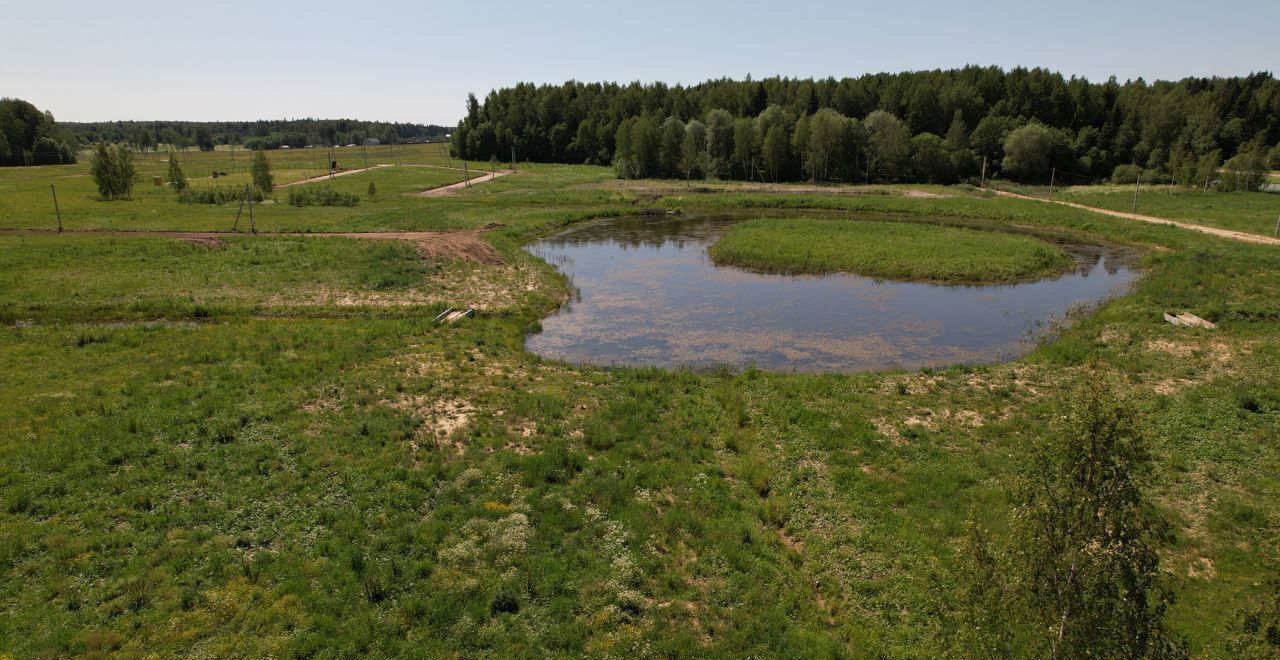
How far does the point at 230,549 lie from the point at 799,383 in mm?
17305

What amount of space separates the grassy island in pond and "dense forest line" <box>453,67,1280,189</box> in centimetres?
4600

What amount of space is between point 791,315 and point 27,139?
5634 inches

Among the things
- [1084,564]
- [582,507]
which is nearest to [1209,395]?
[1084,564]

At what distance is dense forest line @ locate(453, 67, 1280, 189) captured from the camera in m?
91.9

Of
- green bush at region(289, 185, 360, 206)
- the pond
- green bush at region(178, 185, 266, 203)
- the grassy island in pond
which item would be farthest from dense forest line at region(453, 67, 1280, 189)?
green bush at region(178, 185, 266, 203)

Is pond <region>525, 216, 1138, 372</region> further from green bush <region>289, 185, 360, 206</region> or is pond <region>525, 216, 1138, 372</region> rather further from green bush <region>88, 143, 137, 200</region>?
green bush <region>88, 143, 137, 200</region>

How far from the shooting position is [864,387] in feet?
74.3

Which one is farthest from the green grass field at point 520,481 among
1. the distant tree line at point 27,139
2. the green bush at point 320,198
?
the distant tree line at point 27,139

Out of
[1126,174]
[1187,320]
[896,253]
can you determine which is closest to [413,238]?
[896,253]

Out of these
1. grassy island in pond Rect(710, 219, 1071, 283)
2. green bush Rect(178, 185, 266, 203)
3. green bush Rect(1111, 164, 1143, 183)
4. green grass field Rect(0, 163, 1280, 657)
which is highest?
green bush Rect(1111, 164, 1143, 183)

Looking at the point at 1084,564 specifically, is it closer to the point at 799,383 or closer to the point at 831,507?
the point at 831,507

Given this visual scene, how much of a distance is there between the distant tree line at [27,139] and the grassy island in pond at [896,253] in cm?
12458

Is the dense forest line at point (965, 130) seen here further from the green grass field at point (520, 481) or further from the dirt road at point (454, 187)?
the green grass field at point (520, 481)

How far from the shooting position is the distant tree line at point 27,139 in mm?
107062
